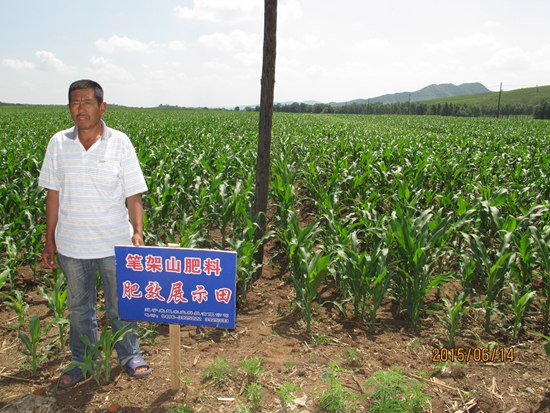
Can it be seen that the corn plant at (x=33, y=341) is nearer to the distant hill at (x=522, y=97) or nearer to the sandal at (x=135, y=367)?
the sandal at (x=135, y=367)

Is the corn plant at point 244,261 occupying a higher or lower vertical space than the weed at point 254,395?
higher

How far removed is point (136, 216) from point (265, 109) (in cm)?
182

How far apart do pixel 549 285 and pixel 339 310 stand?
167 cm

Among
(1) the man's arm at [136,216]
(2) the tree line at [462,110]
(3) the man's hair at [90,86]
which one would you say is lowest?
(1) the man's arm at [136,216]

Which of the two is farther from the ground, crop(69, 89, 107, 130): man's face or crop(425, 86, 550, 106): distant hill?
crop(425, 86, 550, 106): distant hill

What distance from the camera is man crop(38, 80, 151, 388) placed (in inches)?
91.5

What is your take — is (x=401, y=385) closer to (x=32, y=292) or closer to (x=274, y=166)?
(x=32, y=292)

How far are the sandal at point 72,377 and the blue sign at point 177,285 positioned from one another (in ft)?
1.93

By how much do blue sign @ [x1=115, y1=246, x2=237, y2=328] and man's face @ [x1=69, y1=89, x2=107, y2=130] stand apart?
747 mm

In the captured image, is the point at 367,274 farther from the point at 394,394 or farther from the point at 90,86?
the point at 90,86
